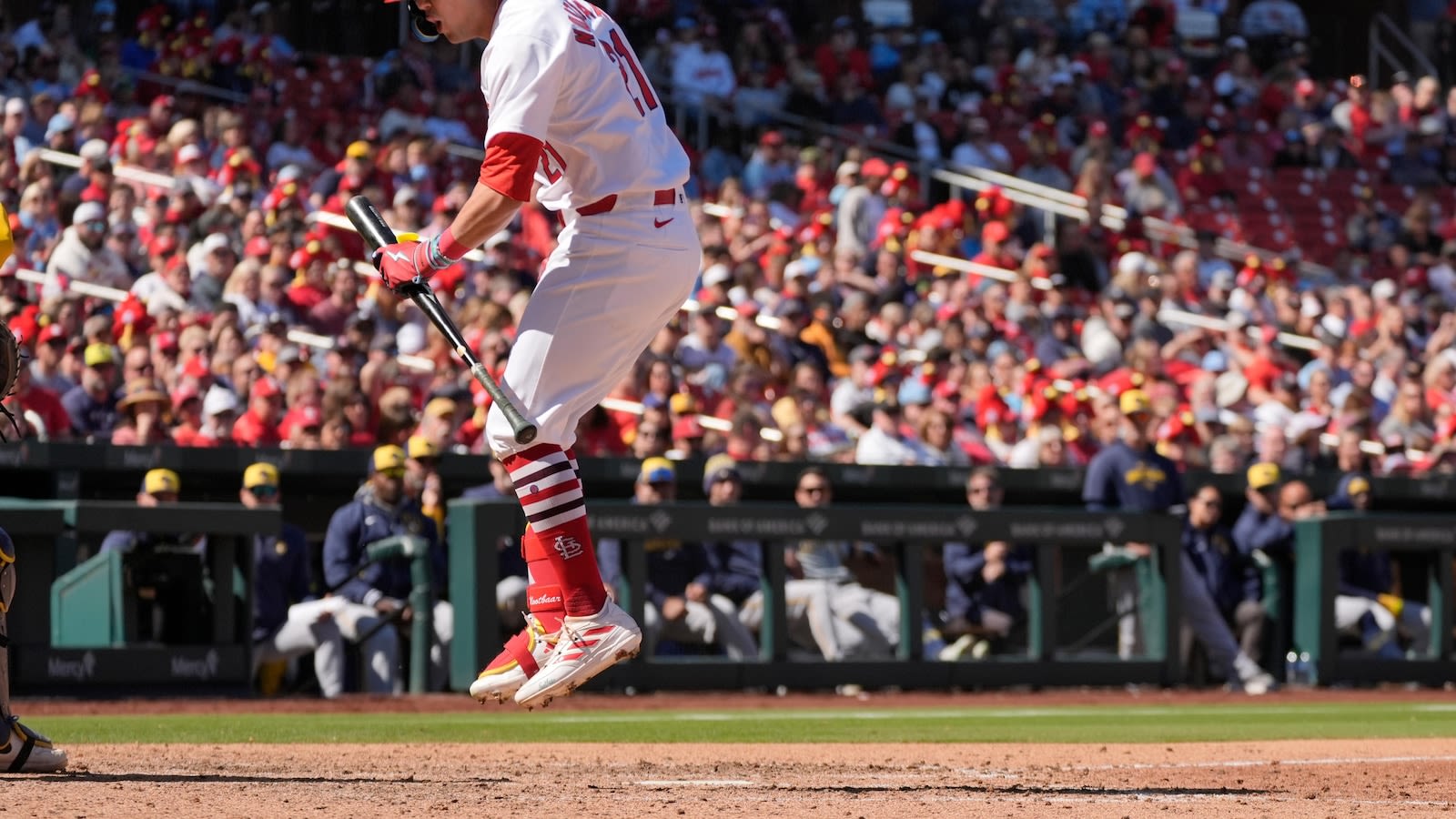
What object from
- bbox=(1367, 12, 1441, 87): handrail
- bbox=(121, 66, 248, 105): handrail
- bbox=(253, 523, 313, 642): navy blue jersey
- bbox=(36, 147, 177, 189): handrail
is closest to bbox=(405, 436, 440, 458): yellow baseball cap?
bbox=(253, 523, 313, 642): navy blue jersey

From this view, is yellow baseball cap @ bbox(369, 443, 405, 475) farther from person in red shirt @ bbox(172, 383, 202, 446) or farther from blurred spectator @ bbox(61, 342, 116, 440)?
blurred spectator @ bbox(61, 342, 116, 440)

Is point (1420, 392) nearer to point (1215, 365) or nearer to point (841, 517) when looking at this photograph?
point (1215, 365)

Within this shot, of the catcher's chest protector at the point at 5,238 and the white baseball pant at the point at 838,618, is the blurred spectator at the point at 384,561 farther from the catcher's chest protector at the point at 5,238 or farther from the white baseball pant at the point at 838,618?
the catcher's chest protector at the point at 5,238

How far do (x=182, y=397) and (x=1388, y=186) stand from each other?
15949mm

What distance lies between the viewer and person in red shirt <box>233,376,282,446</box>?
12.0 metres

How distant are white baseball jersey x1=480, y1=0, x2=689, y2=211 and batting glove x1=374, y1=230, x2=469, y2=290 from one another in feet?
0.74

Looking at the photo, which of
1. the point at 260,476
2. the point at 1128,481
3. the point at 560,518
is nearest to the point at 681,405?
the point at 1128,481

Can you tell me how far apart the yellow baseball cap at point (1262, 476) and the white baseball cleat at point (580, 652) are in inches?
311

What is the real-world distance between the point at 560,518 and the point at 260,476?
17.3 feet

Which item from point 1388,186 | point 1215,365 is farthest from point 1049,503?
point 1388,186

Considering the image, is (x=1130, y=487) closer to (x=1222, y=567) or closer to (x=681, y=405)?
(x=1222, y=567)

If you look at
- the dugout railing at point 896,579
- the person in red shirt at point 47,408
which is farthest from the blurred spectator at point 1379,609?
the person in red shirt at point 47,408

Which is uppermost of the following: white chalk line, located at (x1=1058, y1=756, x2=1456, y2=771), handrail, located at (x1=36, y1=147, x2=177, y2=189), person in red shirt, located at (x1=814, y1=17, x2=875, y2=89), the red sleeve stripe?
person in red shirt, located at (x1=814, y1=17, x2=875, y2=89)

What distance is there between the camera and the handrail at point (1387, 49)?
27.6 metres
